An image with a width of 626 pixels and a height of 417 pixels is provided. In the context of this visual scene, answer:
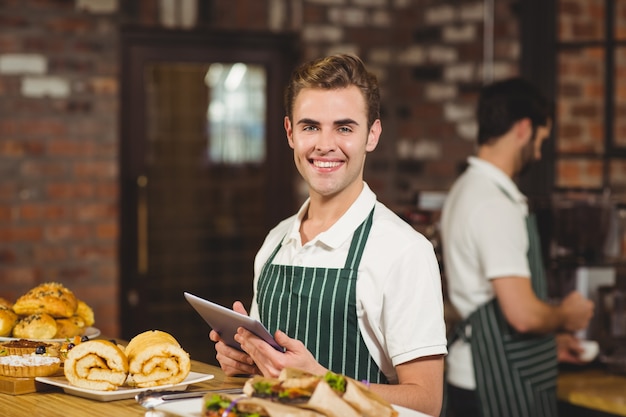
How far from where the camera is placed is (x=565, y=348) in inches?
154

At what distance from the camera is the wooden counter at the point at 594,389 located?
138 inches

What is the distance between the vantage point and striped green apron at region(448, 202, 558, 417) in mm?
3492

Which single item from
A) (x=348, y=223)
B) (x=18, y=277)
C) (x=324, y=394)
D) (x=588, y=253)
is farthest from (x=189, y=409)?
(x=18, y=277)

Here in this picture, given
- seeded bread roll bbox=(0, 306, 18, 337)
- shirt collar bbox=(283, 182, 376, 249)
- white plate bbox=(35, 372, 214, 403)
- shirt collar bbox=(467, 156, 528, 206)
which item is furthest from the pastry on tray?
shirt collar bbox=(467, 156, 528, 206)

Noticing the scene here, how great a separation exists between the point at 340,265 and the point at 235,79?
2.94 meters

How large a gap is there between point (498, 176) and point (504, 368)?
657 mm

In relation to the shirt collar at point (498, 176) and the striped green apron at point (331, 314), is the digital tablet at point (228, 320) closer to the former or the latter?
the striped green apron at point (331, 314)

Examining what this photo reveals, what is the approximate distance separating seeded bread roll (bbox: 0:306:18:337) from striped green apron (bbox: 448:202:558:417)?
1.60 meters

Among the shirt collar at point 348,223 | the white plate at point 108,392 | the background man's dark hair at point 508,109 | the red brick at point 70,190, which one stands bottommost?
the white plate at point 108,392

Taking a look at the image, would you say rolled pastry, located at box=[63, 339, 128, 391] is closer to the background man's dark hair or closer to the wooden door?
the background man's dark hair

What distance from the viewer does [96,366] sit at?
211 centimetres

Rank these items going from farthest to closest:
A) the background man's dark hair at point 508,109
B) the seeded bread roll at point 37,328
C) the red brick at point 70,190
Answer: the red brick at point 70,190 → the background man's dark hair at point 508,109 → the seeded bread roll at point 37,328

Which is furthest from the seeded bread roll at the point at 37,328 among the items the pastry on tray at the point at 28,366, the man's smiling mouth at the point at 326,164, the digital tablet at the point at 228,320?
the man's smiling mouth at the point at 326,164

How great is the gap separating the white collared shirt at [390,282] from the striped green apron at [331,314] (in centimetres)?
2
